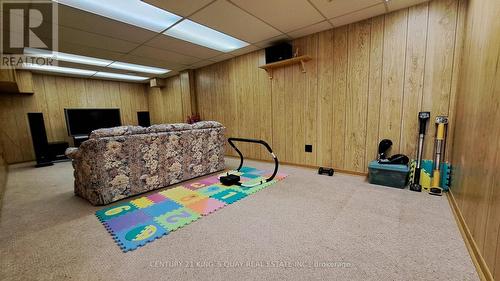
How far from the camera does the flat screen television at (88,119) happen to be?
538 centimetres

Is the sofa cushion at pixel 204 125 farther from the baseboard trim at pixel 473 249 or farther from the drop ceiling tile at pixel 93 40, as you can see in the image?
the baseboard trim at pixel 473 249

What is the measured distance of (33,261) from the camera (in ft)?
4.61

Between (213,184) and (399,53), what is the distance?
3.18 meters

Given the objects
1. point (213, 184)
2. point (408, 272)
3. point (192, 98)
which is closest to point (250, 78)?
point (192, 98)

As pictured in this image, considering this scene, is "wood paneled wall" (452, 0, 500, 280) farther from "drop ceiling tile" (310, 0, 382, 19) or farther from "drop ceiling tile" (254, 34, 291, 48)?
"drop ceiling tile" (254, 34, 291, 48)

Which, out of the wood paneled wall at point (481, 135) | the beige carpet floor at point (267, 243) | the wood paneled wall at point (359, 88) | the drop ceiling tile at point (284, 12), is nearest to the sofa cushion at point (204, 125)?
the wood paneled wall at point (359, 88)

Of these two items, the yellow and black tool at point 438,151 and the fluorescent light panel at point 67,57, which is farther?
the fluorescent light panel at point 67,57

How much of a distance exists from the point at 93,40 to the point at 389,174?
196 inches

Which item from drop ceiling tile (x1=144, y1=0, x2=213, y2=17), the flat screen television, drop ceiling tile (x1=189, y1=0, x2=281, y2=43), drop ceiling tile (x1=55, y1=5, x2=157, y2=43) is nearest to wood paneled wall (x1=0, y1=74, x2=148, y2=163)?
the flat screen television

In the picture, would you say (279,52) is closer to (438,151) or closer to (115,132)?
(438,151)

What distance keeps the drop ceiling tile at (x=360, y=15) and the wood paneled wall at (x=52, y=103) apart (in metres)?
6.89

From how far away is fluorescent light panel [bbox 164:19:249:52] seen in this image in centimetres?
A: 308

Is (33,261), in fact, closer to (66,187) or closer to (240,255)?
(240,255)

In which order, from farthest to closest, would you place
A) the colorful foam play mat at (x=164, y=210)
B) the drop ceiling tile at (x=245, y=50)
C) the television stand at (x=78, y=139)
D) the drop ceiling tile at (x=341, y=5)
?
the television stand at (x=78, y=139) < the drop ceiling tile at (x=245, y=50) < the drop ceiling tile at (x=341, y=5) < the colorful foam play mat at (x=164, y=210)
